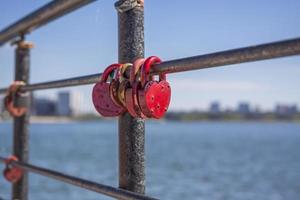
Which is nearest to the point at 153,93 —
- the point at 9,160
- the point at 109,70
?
the point at 109,70

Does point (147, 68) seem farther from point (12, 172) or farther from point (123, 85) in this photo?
point (12, 172)

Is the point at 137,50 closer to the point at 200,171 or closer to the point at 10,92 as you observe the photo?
the point at 10,92

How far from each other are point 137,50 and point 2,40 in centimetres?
136

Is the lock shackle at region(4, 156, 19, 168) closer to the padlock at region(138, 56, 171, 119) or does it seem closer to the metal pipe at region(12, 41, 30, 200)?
the metal pipe at region(12, 41, 30, 200)

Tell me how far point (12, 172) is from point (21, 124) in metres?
0.20

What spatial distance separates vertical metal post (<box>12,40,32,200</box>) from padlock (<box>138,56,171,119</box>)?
1.20m

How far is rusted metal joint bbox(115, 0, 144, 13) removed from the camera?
118 cm

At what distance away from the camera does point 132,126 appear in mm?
1183

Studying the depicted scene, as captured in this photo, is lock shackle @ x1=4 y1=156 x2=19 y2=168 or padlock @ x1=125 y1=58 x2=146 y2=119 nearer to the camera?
padlock @ x1=125 y1=58 x2=146 y2=119

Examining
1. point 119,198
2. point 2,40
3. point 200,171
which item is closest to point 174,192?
point 200,171

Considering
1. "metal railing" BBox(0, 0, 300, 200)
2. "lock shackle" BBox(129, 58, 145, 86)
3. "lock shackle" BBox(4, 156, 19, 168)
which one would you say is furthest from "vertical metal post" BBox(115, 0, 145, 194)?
"lock shackle" BBox(4, 156, 19, 168)

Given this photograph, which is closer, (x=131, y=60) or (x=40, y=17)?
(x=131, y=60)

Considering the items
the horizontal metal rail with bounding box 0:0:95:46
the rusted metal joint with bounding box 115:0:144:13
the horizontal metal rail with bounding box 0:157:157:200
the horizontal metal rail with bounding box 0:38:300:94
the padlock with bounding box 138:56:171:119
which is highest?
the horizontal metal rail with bounding box 0:0:95:46

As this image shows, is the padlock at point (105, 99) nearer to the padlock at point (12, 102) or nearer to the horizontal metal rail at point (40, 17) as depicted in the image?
the horizontal metal rail at point (40, 17)
